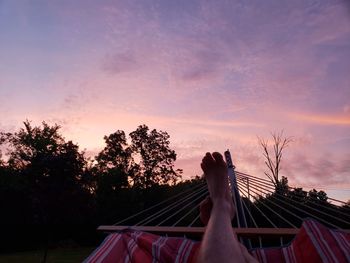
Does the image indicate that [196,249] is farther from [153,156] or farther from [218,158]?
[153,156]

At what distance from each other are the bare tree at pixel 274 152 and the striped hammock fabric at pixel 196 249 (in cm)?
1379

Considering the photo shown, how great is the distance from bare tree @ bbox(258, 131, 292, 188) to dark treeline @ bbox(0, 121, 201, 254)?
5270 mm

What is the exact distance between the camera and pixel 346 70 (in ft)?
15.5

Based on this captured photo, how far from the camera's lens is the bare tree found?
1499 cm

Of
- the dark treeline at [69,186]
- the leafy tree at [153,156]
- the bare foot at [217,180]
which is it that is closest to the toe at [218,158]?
the bare foot at [217,180]

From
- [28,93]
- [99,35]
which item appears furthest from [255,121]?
[28,93]

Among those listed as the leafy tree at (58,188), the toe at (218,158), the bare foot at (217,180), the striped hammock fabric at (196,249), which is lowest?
the striped hammock fabric at (196,249)

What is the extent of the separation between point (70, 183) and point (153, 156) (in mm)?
10426

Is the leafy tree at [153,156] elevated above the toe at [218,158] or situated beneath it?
elevated above

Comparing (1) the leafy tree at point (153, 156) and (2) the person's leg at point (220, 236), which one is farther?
(1) the leafy tree at point (153, 156)

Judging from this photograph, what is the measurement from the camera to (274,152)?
15.6 metres

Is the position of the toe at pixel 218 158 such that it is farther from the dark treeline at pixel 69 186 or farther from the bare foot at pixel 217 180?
the dark treeline at pixel 69 186

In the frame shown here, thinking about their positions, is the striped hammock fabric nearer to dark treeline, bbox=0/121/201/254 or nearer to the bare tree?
dark treeline, bbox=0/121/201/254

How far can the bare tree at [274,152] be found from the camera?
49.2 ft
